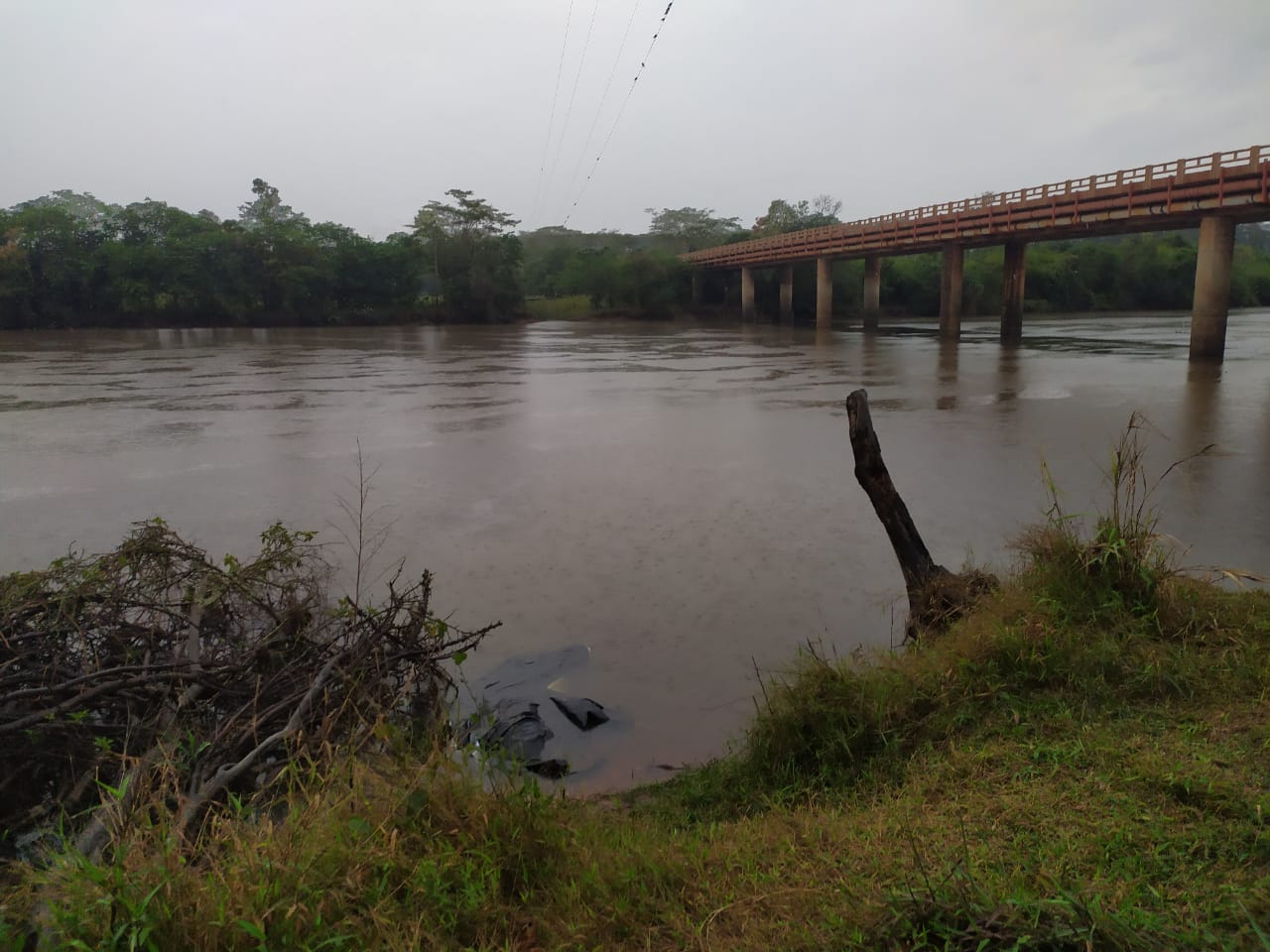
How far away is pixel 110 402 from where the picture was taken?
1580 centimetres

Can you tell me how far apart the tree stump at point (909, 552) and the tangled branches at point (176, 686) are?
2.56 metres

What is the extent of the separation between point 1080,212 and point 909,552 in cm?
2442

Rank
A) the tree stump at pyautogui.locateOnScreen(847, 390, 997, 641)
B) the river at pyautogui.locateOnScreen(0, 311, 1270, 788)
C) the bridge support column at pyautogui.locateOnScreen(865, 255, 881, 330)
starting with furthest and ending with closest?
1. the bridge support column at pyautogui.locateOnScreen(865, 255, 881, 330)
2. the river at pyautogui.locateOnScreen(0, 311, 1270, 788)
3. the tree stump at pyautogui.locateOnScreen(847, 390, 997, 641)

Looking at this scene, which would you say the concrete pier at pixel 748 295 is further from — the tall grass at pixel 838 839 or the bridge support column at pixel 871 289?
the tall grass at pixel 838 839

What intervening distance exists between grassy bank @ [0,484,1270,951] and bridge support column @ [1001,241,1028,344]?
3054cm

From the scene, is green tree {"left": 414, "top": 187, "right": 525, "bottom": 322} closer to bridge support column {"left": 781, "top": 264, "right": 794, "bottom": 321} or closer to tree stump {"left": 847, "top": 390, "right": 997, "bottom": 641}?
bridge support column {"left": 781, "top": 264, "right": 794, "bottom": 321}

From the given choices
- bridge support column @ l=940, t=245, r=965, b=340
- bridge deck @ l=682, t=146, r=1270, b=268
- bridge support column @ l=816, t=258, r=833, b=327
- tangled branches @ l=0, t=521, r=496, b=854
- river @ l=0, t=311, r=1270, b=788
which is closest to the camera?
tangled branches @ l=0, t=521, r=496, b=854

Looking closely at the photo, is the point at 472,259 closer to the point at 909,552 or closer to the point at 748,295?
the point at 748,295

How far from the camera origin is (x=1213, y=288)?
69.6ft

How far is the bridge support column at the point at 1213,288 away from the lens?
69.4 feet

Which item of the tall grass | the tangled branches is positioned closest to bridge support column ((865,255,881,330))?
the tall grass

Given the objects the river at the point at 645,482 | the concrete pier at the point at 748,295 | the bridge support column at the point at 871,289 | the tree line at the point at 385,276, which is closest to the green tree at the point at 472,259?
the tree line at the point at 385,276

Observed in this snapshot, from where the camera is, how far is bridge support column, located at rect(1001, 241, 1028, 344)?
104ft

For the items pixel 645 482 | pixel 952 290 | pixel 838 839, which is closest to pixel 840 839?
pixel 838 839
